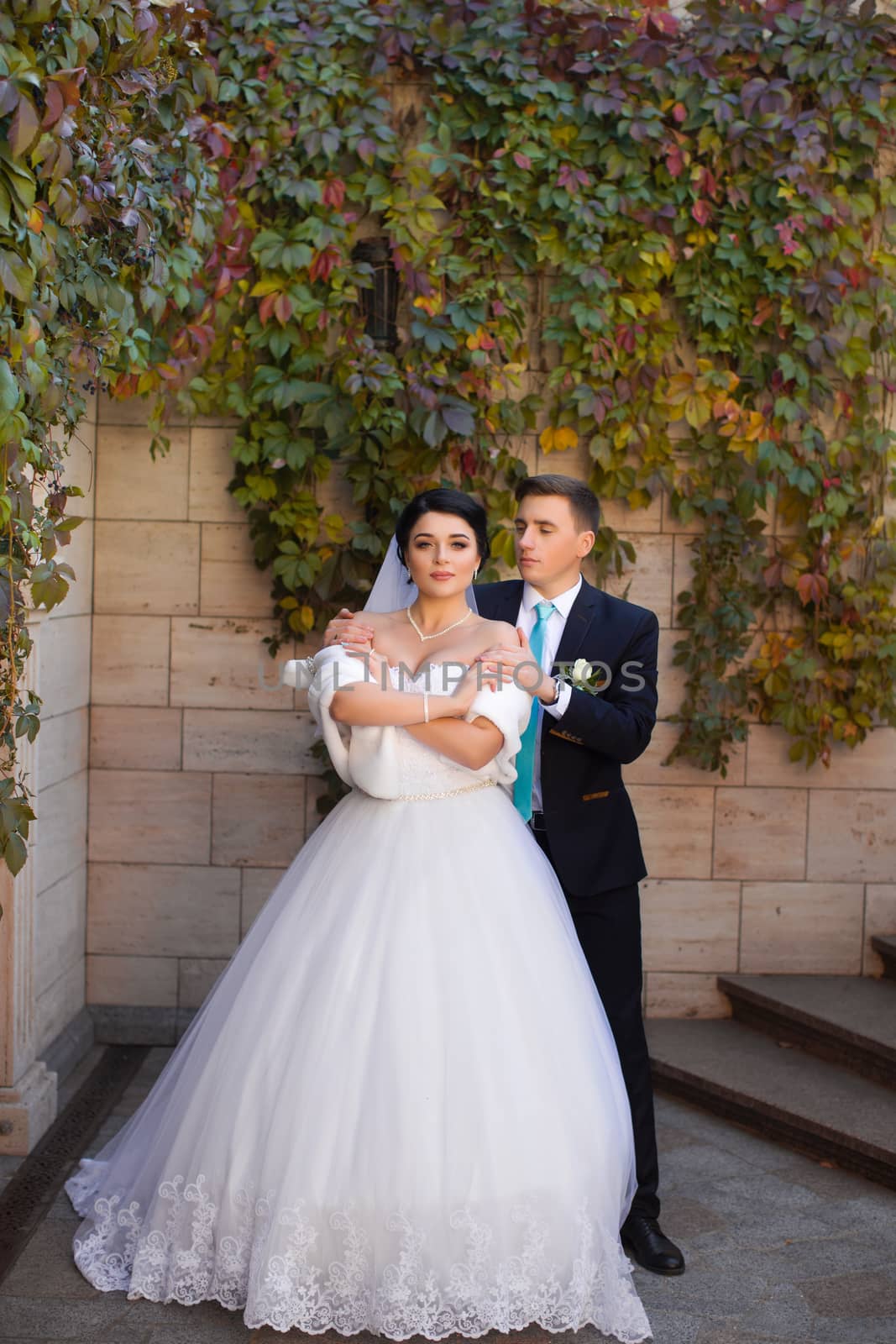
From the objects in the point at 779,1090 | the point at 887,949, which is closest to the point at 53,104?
the point at 779,1090

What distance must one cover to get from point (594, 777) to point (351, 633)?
752 mm

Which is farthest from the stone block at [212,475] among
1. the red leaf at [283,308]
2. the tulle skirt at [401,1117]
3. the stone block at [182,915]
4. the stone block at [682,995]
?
the stone block at [682,995]

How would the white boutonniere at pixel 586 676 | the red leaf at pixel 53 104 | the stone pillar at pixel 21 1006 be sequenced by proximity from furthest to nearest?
the stone pillar at pixel 21 1006 < the white boutonniere at pixel 586 676 < the red leaf at pixel 53 104

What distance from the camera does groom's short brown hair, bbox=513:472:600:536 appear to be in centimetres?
308

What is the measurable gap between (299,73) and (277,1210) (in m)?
3.49

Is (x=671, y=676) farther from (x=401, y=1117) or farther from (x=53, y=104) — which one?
(x=53, y=104)

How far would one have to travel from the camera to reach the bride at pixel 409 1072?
8.48 ft

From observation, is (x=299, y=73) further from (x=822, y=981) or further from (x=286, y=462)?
(x=822, y=981)

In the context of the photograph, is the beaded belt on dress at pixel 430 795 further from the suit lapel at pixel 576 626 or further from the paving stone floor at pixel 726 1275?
the paving stone floor at pixel 726 1275

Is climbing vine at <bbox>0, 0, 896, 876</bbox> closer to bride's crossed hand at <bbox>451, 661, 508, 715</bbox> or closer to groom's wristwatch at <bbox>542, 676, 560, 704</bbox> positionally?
groom's wristwatch at <bbox>542, 676, 560, 704</bbox>

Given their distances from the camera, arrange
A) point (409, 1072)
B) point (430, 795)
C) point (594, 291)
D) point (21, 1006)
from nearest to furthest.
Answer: point (409, 1072)
point (430, 795)
point (21, 1006)
point (594, 291)

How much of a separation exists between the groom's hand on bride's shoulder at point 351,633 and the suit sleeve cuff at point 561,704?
445mm

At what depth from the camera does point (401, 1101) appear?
2607 millimetres

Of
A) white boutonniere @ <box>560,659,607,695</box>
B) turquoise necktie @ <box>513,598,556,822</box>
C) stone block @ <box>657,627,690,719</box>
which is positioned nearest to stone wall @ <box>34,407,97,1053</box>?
turquoise necktie @ <box>513,598,556,822</box>
